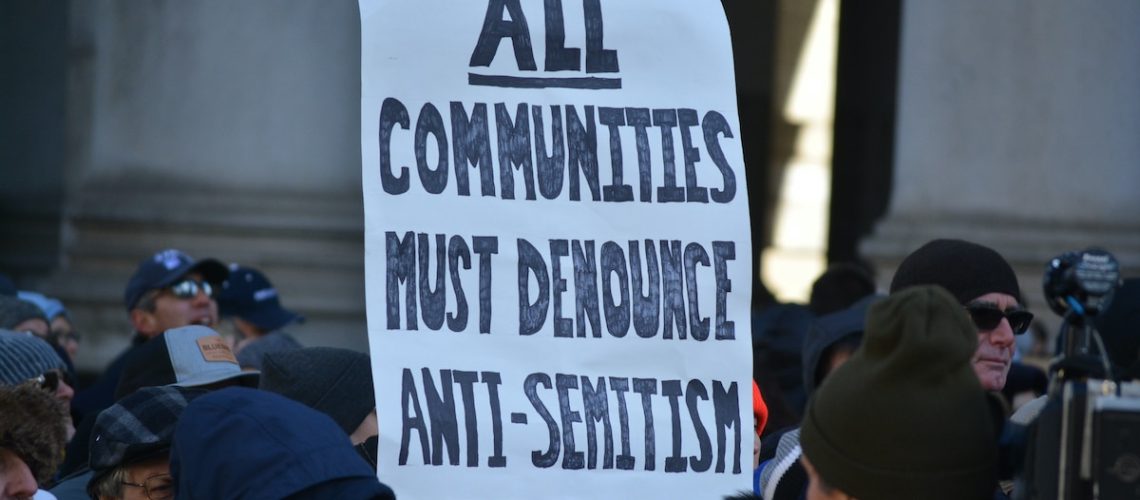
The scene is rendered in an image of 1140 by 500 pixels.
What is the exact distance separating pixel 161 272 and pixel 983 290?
370 centimetres

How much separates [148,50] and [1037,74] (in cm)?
427

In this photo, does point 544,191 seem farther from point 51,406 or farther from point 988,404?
point 988,404

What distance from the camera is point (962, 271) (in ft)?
12.7

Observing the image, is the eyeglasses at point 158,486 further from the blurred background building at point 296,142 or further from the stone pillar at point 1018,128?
the stone pillar at point 1018,128

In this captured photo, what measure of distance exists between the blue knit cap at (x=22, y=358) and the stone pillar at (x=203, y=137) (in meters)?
3.59

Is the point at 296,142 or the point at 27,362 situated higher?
the point at 296,142

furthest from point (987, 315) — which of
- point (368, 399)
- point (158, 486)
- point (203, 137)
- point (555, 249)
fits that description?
point (203, 137)

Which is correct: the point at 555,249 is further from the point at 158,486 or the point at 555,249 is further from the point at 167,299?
the point at 167,299

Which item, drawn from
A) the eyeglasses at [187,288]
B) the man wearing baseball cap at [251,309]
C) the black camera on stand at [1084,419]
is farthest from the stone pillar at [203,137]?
the black camera on stand at [1084,419]

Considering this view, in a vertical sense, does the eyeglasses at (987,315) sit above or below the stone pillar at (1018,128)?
below

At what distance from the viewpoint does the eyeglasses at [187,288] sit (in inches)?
263

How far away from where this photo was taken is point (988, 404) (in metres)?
2.57

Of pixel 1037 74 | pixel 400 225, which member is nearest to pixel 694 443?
pixel 400 225

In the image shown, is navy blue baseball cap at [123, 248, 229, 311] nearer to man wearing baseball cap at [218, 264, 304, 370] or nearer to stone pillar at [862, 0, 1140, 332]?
man wearing baseball cap at [218, 264, 304, 370]
